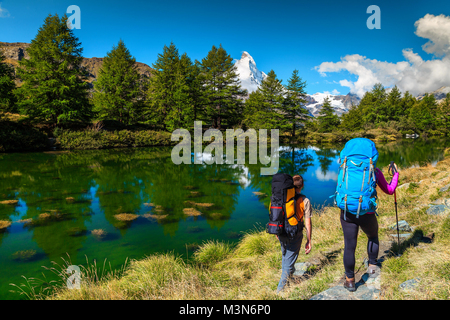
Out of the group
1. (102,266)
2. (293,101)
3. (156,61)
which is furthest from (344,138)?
(102,266)

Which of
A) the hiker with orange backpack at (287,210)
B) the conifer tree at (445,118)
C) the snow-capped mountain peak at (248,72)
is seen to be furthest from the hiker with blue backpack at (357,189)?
the snow-capped mountain peak at (248,72)

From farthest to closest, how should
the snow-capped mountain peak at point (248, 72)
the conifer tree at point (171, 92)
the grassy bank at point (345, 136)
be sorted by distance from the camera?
the snow-capped mountain peak at point (248, 72), the grassy bank at point (345, 136), the conifer tree at point (171, 92)

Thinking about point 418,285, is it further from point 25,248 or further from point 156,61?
point 156,61

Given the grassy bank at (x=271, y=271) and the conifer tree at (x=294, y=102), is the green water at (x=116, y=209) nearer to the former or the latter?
the grassy bank at (x=271, y=271)

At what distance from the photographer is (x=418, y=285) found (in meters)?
2.66

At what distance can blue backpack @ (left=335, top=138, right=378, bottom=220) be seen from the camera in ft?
8.98

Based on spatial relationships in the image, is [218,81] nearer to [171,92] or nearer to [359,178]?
A: [171,92]

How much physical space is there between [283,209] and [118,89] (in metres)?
31.6

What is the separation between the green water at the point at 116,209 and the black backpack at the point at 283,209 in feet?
10.7

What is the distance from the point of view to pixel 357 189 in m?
2.79

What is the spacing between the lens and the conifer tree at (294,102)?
39.3 meters

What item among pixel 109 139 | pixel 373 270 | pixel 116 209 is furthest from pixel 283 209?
pixel 109 139

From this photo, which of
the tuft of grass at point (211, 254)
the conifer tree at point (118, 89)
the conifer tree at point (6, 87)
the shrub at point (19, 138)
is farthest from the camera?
the conifer tree at point (118, 89)
